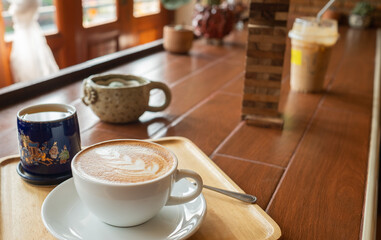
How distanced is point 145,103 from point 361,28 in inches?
98.4

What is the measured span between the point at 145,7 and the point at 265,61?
355 centimetres

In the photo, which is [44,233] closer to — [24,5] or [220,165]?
[220,165]

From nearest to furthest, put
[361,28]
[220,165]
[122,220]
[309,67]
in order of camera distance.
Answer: [122,220], [220,165], [309,67], [361,28]

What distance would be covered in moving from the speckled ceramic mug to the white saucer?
1.22 ft

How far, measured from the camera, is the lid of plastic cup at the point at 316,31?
1263 millimetres

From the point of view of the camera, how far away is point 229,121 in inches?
42.1

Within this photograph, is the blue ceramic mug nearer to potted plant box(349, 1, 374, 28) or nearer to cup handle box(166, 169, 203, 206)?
cup handle box(166, 169, 203, 206)

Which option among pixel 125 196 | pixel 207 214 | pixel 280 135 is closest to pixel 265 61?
pixel 280 135

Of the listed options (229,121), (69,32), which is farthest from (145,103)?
(69,32)

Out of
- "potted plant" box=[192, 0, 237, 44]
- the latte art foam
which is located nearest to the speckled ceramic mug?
the latte art foam

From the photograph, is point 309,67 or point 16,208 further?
point 309,67

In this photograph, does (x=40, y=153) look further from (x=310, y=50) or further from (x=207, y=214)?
(x=310, y=50)

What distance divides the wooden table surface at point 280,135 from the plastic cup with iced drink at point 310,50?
0.05 meters

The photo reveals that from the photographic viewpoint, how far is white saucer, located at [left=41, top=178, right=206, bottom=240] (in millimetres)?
530
